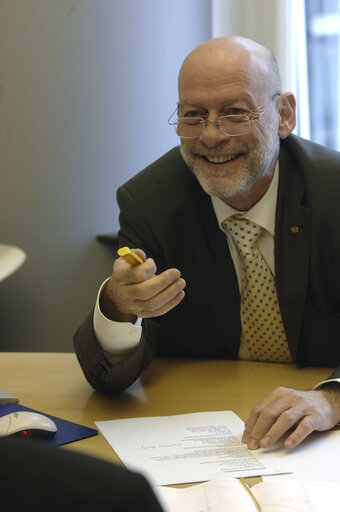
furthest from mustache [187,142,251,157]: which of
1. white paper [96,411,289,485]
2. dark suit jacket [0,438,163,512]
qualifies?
dark suit jacket [0,438,163,512]

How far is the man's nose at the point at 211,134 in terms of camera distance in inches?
62.2

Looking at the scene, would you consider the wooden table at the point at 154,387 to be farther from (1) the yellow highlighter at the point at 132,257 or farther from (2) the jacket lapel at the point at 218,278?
(1) the yellow highlighter at the point at 132,257

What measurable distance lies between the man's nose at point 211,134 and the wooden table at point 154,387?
1.67ft

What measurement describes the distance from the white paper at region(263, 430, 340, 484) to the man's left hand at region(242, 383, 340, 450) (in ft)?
0.04

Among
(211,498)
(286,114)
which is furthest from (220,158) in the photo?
(211,498)

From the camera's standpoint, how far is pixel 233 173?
5.31 ft

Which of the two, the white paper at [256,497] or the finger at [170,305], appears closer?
the white paper at [256,497]

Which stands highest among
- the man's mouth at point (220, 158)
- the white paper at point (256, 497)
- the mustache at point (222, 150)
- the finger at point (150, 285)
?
the mustache at point (222, 150)

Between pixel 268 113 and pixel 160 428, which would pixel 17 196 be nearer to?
pixel 268 113

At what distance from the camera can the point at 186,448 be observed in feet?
3.51

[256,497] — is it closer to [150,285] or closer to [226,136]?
[150,285]

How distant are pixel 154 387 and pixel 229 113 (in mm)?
666

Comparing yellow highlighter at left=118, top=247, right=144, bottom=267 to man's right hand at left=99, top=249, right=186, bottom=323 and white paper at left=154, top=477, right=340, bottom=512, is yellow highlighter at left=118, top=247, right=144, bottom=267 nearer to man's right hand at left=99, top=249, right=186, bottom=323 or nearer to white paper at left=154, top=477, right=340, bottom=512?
man's right hand at left=99, top=249, right=186, bottom=323

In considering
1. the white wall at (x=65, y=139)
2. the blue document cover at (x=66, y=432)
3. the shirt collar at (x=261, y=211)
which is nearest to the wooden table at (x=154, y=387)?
the blue document cover at (x=66, y=432)
